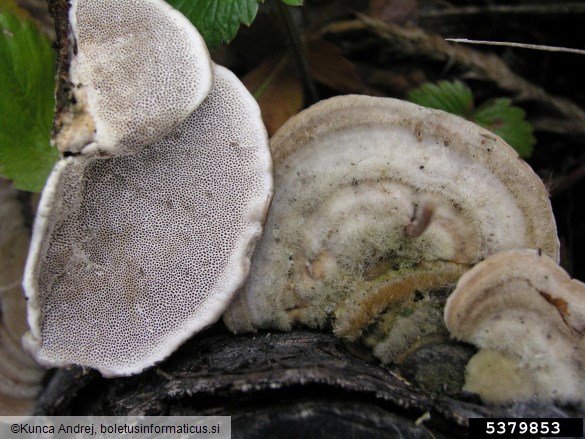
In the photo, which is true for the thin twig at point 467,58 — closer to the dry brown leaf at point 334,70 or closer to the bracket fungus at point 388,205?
the dry brown leaf at point 334,70

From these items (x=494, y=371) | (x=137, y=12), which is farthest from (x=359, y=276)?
(x=137, y=12)

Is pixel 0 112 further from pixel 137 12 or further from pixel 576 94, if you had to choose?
pixel 576 94

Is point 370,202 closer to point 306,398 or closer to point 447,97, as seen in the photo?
point 306,398

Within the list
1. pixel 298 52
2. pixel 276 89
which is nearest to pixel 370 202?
pixel 276 89

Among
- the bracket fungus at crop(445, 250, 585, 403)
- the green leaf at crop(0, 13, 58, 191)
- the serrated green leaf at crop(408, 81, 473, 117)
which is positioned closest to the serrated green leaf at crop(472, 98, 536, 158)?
the serrated green leaf at crop(408, 81, 473, 117)

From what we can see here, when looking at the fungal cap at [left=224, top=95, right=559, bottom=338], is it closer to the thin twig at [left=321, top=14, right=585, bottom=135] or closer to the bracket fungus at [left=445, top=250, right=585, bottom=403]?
the bracket fungus at [left=445, top=250, right=585, bottom=403]

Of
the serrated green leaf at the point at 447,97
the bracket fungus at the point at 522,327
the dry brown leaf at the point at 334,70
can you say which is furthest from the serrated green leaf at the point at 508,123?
the bracket fungus at the point at 522,327

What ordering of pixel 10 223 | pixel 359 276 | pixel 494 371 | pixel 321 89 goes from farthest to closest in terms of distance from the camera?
pixel 321 89 < pixel 10 223 < pixel 359 276 < pixel 494 371
